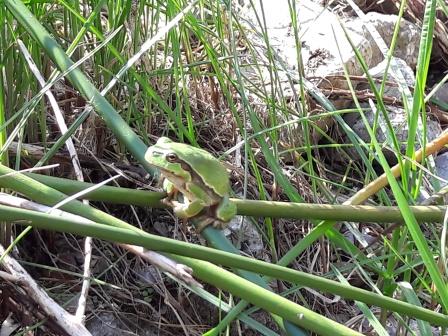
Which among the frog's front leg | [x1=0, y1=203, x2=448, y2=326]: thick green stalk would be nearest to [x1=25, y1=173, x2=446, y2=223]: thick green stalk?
the frog's front leg

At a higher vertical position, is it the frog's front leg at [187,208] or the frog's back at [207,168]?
the frog's back at [207,168]

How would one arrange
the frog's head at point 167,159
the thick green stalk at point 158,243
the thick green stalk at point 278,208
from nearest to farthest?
the thick green stalk at point 158,243
the thick green stalk at point 278,208
the frog's head at point 167,159

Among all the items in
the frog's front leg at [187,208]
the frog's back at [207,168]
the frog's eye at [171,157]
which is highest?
the frog's eye at [171,157]

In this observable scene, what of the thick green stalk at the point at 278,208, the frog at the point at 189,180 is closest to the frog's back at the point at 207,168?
the frog at the point at 189,180

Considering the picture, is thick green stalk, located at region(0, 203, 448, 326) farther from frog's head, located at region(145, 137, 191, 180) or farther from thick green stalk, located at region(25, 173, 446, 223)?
frog's head, located at region(145, 137, 191, 180)

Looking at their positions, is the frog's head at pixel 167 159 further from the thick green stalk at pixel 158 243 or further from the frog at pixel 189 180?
the thick green stalk at pixel 158 243

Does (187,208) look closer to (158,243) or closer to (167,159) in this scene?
(167,159)

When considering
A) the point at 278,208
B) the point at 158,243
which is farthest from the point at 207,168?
the point at 158,243

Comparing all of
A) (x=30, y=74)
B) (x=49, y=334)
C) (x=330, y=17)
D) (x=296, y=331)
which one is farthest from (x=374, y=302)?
(x=330, y=17)
